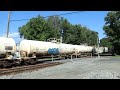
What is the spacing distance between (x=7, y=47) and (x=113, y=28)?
64.3m

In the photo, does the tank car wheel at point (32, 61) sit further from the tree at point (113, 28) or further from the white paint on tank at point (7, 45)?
the tree at point (113, 28)

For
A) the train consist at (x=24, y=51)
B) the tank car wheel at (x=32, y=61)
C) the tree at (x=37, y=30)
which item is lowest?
the tank car wheel at (x=32, y=61)

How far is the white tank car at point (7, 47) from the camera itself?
2619cm

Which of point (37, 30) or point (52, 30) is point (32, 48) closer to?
point (37, 30)

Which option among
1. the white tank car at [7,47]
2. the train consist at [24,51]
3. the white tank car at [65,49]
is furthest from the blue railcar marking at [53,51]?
the white tank car at [7,47]

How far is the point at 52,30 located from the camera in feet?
271

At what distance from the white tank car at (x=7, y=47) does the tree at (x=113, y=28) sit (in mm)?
59022

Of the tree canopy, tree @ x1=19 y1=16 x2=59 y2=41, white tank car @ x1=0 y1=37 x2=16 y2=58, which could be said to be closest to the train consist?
white tank car @ x1=0 y1=37 x2=16 y2=58

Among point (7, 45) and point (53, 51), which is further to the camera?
point (53, 51)

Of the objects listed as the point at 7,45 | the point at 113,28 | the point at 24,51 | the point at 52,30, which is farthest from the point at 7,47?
the point at 113,28
